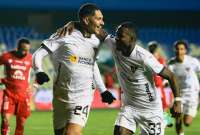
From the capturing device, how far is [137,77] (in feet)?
32.3

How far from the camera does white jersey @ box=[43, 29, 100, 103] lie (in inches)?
377

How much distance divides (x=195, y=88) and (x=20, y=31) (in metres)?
16.0

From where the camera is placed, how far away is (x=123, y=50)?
32.2ft

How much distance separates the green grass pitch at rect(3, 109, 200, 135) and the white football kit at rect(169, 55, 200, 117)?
0.71m

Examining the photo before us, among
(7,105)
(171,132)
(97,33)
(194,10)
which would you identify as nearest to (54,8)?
(194,10)

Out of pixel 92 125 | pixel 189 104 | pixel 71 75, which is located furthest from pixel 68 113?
pixel 92 125

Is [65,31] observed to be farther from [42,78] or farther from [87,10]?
[42,78]

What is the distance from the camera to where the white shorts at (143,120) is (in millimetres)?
9922

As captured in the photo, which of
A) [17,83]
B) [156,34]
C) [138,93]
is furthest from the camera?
[156,34]

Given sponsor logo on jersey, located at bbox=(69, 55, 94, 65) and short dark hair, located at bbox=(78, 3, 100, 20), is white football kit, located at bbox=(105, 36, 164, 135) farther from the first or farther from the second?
short dark hair, located at bbox=(78, 3, 100, 20)

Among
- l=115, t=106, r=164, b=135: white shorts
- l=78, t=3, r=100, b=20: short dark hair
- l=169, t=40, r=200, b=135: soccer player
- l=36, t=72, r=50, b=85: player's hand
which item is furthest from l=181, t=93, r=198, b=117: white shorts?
l=36, t=72, r=50, b=85: player's hand

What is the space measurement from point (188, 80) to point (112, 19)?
1920 centimetres

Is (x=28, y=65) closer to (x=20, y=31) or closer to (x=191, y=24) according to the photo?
(x=20, y=31)

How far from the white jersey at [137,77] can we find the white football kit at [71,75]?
1.52 ft
